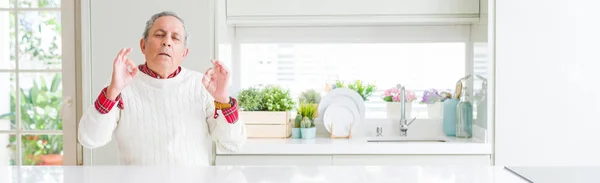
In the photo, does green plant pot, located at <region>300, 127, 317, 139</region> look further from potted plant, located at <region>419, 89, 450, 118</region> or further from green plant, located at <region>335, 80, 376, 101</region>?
potted plant, located at <region>419, 89, 450, 118</region>

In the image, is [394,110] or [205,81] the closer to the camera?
[205,81]

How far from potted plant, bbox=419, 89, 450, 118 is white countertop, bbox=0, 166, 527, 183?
189cm

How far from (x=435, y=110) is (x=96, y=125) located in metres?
2.13

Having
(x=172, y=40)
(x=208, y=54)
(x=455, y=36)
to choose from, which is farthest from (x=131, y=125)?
(x=455, y=36)

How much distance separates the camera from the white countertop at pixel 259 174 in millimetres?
1435

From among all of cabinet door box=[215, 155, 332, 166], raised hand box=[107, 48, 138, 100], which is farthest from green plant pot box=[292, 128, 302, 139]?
raised hand box=[107, 48, 138, 100]

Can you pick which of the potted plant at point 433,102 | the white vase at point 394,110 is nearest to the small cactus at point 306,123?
the white vase at point 394,110

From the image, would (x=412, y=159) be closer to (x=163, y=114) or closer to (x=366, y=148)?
(x=366, y=148)

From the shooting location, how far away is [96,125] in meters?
1.86

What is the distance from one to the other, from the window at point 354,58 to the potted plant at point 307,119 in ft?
1.21

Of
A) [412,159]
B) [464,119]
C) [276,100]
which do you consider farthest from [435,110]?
[276,100]

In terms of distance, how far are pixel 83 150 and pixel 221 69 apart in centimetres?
146

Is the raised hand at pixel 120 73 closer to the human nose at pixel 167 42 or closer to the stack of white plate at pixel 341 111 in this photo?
the human nose at pixel 167 42

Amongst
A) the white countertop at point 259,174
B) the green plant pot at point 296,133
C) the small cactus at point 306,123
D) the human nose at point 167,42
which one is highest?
→ the human nose at point 167,42
